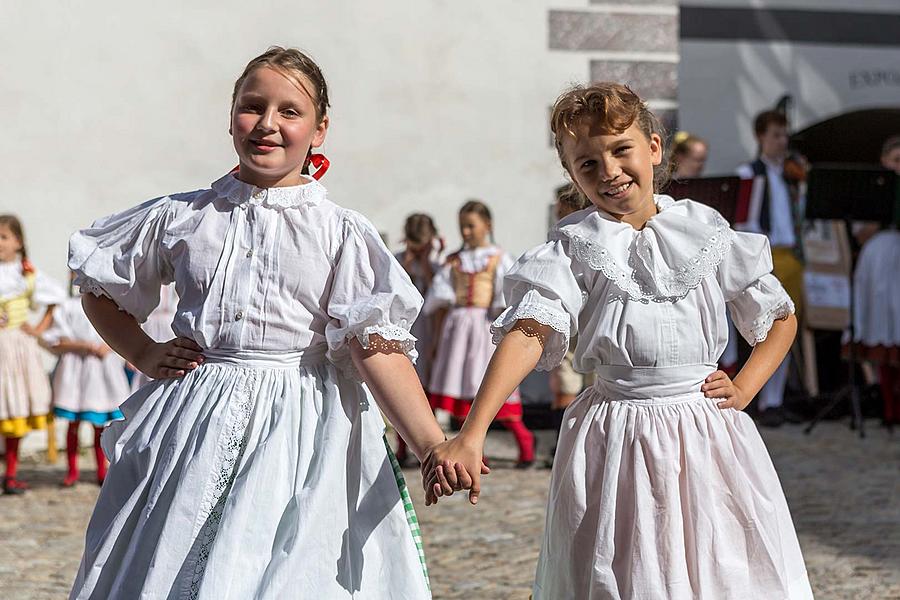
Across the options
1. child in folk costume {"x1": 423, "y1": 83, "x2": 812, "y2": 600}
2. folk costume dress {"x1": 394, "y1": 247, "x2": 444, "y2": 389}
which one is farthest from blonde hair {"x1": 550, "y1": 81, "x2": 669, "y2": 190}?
folk costume dress {"x1": 394, "y1": 247, "x2": 444, "y2": 389}

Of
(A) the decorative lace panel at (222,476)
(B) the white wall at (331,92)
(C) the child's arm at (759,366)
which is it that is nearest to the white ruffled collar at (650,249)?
(C) the child's arm at (759,366)

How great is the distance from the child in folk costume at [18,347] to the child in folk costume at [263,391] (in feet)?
15.6

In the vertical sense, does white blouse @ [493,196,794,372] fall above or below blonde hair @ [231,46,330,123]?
below

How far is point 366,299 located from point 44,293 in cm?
542

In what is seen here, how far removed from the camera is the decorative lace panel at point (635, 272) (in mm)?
3059

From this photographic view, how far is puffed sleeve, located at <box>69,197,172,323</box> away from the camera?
2.95 metres

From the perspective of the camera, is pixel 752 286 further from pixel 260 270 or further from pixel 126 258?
pixel 126 258

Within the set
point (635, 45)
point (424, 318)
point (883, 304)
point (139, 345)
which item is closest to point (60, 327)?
point (424, 318)

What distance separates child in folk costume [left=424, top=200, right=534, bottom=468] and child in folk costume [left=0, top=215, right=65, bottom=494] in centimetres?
233

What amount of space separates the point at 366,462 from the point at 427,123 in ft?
23.2

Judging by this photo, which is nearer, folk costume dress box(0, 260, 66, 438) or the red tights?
folk costume dress box(0, 260, 66, 438)

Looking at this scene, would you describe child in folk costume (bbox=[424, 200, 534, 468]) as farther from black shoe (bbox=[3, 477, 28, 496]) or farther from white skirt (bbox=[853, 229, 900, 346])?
white skirt (bbox=[853, 229, 900, 346])

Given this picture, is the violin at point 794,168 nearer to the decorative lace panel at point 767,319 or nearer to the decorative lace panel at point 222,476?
the decorative lace panel at point 767,319

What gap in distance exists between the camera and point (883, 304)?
9.51 metres
